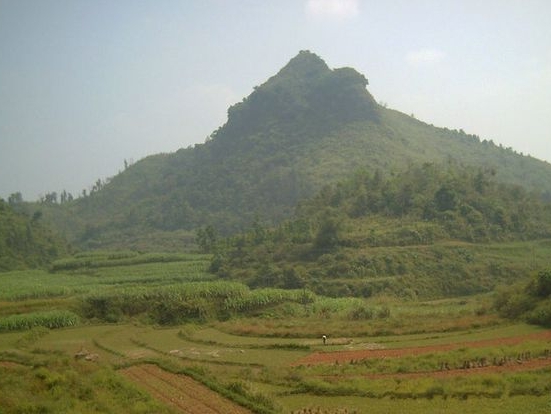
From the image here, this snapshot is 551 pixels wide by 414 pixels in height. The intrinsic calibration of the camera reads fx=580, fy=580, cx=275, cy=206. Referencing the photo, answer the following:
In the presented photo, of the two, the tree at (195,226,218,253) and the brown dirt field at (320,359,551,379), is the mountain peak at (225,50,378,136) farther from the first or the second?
the brown dirt field at (320,359,551,379)

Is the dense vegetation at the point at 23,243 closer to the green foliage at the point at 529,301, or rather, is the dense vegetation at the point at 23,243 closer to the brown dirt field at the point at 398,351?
the brown dirt field at the point at 398,351

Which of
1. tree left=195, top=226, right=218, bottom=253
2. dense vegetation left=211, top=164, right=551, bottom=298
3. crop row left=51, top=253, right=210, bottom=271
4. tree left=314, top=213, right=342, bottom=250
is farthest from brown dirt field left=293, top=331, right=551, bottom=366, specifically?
tree left=195, top=226, right=218, bottom=253

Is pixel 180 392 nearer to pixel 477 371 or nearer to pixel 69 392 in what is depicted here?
pixel 69 392

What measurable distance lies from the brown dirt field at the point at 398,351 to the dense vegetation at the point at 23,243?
1956 inches

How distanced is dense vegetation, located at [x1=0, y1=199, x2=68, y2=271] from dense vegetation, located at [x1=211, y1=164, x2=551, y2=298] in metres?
24.8

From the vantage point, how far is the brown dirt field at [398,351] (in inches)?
896

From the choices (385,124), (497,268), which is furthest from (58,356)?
(385,124)

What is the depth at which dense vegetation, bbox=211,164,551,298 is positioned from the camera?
144ft

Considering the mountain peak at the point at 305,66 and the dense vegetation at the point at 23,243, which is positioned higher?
the mountain peak at the point at 305,66

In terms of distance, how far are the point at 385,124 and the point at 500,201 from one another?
47538 millimetres

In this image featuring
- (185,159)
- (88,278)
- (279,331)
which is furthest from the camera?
(185,159)

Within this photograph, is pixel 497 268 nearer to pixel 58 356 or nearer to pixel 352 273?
pixel 352 273

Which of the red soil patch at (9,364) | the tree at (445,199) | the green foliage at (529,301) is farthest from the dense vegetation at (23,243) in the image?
the green foliage at (529,301)

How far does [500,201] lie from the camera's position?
56.4 metres
